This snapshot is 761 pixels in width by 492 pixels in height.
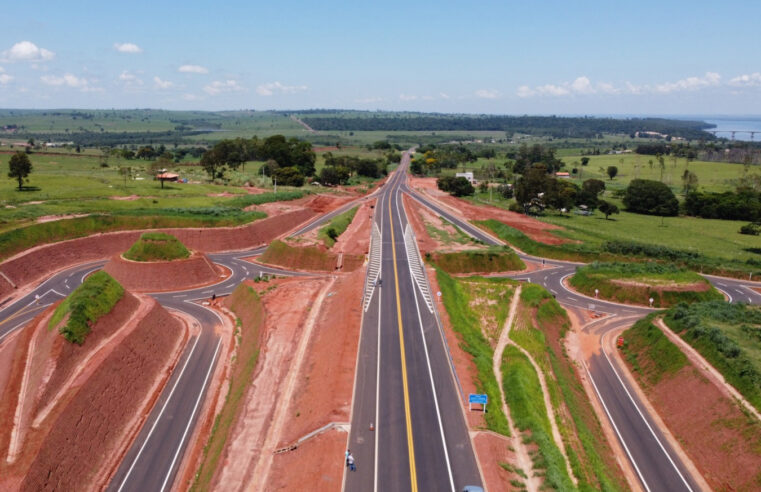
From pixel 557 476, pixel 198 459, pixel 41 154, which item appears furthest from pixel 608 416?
pixel 41 154

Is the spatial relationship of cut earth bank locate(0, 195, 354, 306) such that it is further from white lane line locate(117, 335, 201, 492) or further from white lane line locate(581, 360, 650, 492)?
white lane line locate(581, 360, 650, 492)

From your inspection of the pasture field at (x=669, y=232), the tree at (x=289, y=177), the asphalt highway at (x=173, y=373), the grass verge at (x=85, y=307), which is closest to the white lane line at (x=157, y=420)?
the asphalt highway at (x=173, y=373)

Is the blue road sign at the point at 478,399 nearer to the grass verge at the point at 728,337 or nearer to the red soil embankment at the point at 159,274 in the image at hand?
the grass verge at the point at 728,337

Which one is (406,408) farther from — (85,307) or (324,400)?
(85,307)

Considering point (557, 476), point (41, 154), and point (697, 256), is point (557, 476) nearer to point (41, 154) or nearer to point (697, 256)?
point (697, 256)

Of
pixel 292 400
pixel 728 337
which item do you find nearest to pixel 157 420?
pixel 292 400

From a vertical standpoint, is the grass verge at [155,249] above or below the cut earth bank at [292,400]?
above

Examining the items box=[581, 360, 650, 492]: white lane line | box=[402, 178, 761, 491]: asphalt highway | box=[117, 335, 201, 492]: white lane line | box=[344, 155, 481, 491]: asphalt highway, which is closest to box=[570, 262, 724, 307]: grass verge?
box=[402, 178, 761, 491]: asphalt highway
